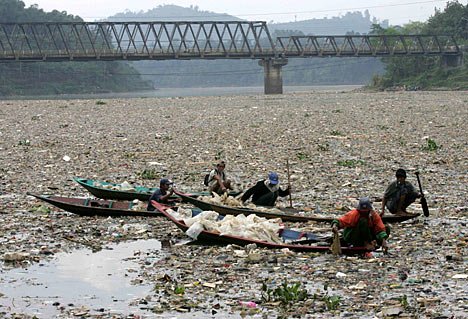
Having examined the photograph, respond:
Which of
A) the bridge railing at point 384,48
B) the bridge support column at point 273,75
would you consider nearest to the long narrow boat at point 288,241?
the bridge support column at point 273,75

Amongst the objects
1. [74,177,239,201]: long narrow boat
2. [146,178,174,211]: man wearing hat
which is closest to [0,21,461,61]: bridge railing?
[74,177,239,201]: long narrow boat

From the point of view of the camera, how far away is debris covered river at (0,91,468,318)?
9797mm

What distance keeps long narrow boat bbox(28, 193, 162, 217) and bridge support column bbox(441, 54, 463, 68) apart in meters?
89.0

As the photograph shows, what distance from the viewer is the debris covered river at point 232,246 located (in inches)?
386

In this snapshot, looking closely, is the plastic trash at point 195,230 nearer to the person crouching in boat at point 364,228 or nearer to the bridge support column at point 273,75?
the person crouching in boat at point 364,228

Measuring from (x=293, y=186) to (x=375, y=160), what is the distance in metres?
4.99

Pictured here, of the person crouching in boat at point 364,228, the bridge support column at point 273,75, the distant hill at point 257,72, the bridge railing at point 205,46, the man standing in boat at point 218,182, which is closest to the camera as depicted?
the person crouching in boat at point 364,228

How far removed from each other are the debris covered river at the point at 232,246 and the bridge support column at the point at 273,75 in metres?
65.5

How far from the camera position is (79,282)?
36.8ft

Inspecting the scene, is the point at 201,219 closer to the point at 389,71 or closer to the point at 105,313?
the point at 105,313

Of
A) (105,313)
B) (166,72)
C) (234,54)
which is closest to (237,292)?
(105,313)

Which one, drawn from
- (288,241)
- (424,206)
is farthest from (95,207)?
(424,206)

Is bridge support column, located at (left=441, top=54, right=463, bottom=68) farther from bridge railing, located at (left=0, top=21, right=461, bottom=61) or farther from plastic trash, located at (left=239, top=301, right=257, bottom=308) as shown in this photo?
plastic trash, located at (left=239, top=301, right=257, bottom=308)

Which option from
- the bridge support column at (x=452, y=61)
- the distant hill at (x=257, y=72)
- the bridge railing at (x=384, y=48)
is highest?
the bridge railing at (x=384, y=48)
